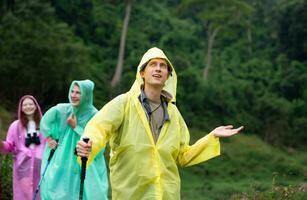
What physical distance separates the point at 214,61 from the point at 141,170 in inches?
1279

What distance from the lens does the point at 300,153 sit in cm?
3005

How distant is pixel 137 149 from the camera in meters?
3.59

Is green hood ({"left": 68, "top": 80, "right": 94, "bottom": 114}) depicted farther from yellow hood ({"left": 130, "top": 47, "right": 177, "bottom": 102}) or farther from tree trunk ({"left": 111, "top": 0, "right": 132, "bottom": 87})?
tree trunk ({"left": 111, "top": 0, "right": 132, "bottom": 87})

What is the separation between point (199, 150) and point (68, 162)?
245 cm

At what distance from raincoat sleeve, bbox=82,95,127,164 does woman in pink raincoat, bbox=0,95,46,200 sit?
3152mm

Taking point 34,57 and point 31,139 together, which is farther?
point 34,57

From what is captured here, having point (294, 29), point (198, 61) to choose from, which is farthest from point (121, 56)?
point (294, 29)

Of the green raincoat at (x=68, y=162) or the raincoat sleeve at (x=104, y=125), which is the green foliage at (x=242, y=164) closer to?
the green raincoat at (x=68, y=162)

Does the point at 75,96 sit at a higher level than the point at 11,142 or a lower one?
higher

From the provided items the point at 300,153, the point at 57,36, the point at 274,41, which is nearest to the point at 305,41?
the point at 274,41

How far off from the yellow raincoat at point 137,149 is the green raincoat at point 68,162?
84.8 inches

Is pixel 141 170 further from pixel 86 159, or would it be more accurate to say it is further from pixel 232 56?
pixel 232 56

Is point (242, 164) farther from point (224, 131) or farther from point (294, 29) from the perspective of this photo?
point (224, 131)

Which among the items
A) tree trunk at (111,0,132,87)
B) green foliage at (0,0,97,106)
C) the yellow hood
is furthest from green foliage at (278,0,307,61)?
the yellow hood
